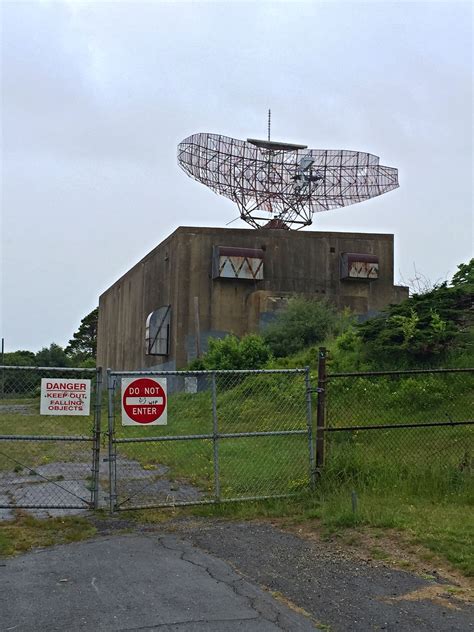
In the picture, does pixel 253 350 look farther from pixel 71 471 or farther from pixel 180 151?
pixel 71 471

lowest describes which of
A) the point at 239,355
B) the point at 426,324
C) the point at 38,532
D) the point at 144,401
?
the point at 38,532

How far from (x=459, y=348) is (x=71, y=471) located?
32.0ft

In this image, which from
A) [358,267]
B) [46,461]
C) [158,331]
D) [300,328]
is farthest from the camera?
[358,267]

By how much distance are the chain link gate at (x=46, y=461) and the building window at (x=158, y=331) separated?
1880 centimetres

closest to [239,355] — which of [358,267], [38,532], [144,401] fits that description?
[358,267]

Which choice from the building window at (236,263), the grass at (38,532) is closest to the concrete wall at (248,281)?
the building window at (236,263)

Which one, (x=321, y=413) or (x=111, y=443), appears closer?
(x=111, y=443)

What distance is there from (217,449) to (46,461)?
18.5 ft

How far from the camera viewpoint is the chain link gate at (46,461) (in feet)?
27.8

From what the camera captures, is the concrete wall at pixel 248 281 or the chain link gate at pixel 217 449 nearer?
the chain link gate at pixel 217 449

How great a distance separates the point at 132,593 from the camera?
5.61 meters

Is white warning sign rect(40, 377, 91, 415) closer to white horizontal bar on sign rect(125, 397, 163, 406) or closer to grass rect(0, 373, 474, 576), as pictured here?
white horizontal bar on sign rect(125, 397, 163, 406)

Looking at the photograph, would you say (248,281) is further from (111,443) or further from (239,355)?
(111,443)

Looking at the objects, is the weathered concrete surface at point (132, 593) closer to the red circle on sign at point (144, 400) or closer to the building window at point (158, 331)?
the red circle on sign at point (144, 400)
